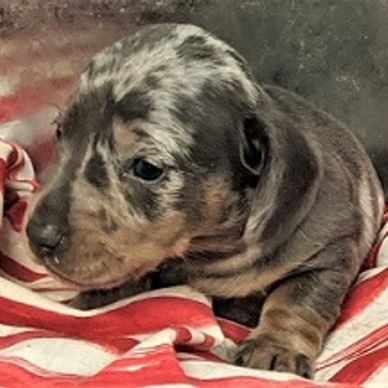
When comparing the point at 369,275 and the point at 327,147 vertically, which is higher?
the point at 327,147

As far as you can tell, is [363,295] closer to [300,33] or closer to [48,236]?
[48,236]

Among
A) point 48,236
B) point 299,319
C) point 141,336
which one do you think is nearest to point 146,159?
point 48,236

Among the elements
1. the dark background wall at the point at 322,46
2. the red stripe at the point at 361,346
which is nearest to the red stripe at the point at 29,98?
the dark background wall at the point at 322,46

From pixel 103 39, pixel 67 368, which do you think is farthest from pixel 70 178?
pixel 103 39

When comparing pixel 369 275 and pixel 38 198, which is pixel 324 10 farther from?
pixel 38 198

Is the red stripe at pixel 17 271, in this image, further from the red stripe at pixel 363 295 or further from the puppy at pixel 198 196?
the red stripe at pixel 363 295

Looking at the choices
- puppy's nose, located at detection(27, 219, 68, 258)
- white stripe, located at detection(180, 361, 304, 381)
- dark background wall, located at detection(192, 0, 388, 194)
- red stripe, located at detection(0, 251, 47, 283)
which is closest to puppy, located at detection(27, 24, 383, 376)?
puppy's nose, located at detection(27, 219, 68, 258)

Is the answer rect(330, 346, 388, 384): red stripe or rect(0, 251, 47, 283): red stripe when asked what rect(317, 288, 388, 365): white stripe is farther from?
rect(0, 251, 47, 283): red stripe
